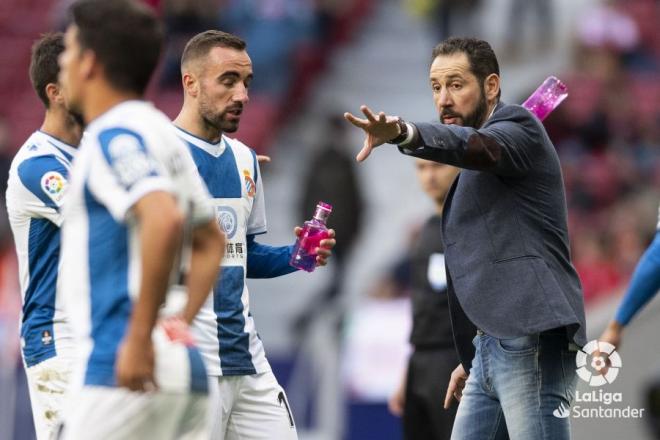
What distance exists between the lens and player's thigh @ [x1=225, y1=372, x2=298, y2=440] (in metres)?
5.51

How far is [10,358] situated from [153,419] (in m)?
7.15

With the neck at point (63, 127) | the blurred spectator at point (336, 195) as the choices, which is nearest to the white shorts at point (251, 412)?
the neck at point (63, 127)

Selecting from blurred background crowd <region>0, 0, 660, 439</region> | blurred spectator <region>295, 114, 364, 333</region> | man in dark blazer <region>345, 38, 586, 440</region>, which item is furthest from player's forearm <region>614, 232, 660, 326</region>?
blurred spectator <region>295, 114, 364, 333</region>

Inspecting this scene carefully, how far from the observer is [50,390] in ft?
18.2

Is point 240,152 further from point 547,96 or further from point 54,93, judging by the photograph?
point 547,96

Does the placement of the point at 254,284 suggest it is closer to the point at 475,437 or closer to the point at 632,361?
the point at 632,361

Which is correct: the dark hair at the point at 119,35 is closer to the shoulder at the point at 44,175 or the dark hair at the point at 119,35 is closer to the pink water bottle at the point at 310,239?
the shoulder at the point at 44,175

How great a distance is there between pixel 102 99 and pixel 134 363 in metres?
0.81

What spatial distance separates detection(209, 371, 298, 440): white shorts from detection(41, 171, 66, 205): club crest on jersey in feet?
3.35

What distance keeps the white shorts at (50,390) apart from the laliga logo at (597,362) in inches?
92.7

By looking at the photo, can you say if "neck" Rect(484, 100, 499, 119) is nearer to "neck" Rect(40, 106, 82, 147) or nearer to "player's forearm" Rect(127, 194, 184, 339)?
"neck" Rect(40, 106, 82, 147)

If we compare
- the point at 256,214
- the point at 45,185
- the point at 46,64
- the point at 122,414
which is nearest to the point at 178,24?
the point at 46,64

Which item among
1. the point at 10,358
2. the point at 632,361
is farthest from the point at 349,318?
the point at 632,361

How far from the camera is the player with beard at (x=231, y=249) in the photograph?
5.45 m
